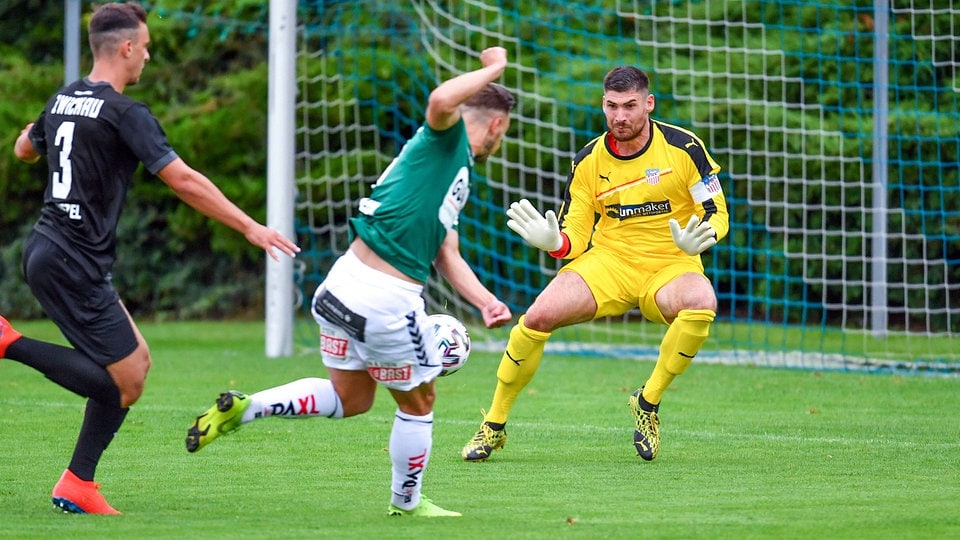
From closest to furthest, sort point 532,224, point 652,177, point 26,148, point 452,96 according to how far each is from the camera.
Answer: point 452,96 < point 26,148 < point 532,224 < point 652,177

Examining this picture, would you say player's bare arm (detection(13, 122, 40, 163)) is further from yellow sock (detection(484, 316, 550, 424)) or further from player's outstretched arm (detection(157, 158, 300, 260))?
yellow sock (detection(484, 316, 550, 424))

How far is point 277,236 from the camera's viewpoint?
5344mm

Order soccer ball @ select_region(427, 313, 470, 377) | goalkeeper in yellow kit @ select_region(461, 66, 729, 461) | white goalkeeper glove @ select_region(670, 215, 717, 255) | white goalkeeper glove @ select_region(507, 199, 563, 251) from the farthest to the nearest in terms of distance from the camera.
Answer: goalkeeper in yellow kit @ select_region(461, 66, 729, 461) → white goalkeeper glove @ select_region(670, 215, 717, 255) → white goalkeeper glove @ select_region(507, 199, 563, 251) → soccer ball @ select_region(427, 313, 470, 377)

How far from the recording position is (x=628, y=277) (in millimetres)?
8070

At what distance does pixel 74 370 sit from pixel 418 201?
58.9 inches

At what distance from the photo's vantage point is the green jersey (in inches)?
209

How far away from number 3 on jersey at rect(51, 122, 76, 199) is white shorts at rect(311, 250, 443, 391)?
106cm

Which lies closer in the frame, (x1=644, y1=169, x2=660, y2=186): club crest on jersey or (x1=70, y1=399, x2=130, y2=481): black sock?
(x1=70, y1=399, x2=130, y2=481): black sock

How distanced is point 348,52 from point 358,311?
11054 millimetres

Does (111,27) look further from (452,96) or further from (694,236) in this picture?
(694,236)

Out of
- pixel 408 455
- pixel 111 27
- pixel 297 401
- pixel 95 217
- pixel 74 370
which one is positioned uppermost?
pixel 111 27

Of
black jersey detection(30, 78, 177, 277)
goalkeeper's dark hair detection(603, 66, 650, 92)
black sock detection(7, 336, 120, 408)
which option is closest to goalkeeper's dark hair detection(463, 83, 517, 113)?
black jersey detection(30, 78, 177, 277)

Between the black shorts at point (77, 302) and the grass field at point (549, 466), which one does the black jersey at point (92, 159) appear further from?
the grass field at point (549, 466)

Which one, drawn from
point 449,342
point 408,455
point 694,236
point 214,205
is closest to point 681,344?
point 694,236
